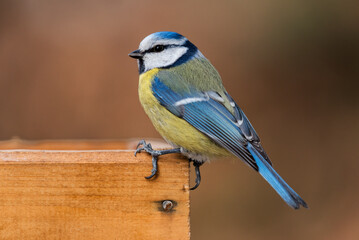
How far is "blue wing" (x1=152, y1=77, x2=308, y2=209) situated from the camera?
1964mm

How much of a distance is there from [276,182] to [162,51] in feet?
2.43

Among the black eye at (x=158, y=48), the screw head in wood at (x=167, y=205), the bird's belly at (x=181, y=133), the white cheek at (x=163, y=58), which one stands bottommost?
the screw head in wood at (x=167, y=205)

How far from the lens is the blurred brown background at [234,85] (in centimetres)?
323

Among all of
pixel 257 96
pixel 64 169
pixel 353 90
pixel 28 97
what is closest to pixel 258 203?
pixel 257 96

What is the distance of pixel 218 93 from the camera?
2186 mm

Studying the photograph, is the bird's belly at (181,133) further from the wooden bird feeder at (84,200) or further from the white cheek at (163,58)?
the wooden bird feeder at (84,200)

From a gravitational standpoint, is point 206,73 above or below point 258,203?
above

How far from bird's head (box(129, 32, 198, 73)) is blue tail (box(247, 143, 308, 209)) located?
0.51 m

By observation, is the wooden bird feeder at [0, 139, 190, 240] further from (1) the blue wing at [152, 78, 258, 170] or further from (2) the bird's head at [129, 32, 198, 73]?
(2) the bird's head at [129, 32, 198, 73]

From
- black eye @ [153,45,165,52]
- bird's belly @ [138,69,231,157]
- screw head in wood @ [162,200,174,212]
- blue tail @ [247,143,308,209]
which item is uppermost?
black eye @ [153,45,165,52]

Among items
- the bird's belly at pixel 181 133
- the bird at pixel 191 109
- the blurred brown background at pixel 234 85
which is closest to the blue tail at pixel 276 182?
the bird at pixel 191 109

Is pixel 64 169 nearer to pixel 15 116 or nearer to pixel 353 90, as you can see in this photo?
pixel 15 116

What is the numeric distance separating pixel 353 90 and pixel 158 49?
161 centimetres

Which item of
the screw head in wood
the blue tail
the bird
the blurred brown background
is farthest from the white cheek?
the blurred brown background
